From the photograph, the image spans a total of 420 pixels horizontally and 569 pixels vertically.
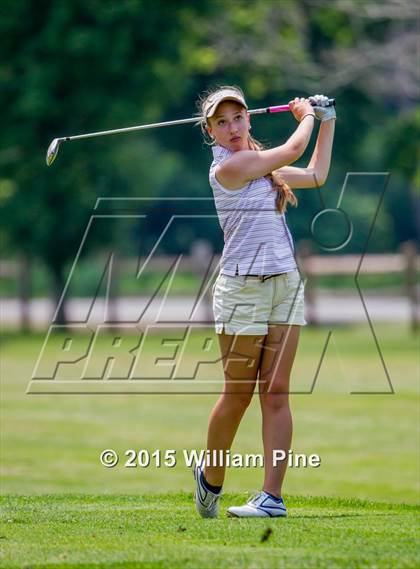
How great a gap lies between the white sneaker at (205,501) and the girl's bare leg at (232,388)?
5 cm

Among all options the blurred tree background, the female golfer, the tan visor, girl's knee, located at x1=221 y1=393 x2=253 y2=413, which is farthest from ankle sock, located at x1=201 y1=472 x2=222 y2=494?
the blurred tree background

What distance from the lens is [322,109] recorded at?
684 cm

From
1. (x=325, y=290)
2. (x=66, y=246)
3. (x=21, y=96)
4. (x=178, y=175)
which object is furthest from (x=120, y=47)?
(x=178, y=175)

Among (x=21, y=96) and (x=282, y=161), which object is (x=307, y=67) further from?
(x=282, y=161)

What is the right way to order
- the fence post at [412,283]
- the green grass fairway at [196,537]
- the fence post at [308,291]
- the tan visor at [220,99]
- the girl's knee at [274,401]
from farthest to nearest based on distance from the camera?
the fence post at [308,291], the fence post at [412,283], the girl's knee at [274,401], the tan visor at [220,99], the green grass fairway at [196,537]

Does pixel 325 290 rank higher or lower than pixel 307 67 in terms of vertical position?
lower

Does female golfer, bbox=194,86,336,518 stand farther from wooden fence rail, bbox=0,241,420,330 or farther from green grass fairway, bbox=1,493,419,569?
wooden fence rail, bbox=0,241,420,330

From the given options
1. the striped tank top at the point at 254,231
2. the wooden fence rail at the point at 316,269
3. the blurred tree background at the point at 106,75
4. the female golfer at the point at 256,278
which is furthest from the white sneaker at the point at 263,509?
the wooden fence rail at the point at 316,269

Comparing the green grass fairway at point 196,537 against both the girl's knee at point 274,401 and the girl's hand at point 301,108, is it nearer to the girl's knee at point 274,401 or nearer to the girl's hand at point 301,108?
the girl's knee at point 274,401

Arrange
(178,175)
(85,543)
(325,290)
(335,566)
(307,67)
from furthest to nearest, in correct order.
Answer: (178,175) → (325,290) → (307,67) → (85,543) → (335,566)

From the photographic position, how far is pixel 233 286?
6617 mm

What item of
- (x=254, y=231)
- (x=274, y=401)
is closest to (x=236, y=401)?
(x=274, y=401)

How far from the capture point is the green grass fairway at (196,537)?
543cm

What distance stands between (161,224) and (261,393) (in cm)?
4421
